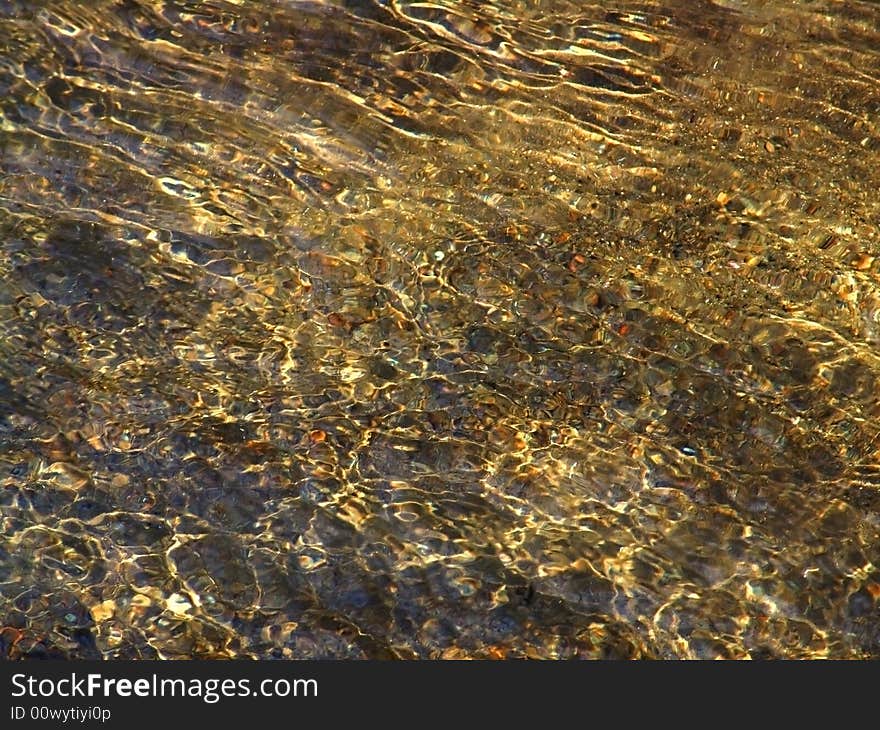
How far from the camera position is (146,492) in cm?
323

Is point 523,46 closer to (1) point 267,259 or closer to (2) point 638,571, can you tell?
(1) point 267,259

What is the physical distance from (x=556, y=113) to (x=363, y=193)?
0.90 metres

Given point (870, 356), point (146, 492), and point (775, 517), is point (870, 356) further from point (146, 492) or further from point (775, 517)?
point (146, 492)

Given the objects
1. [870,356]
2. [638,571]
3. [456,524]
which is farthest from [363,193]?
[870,356]

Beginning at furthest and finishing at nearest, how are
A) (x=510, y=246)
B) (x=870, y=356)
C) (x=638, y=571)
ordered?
(x=510, y=246)
(x=870, y=356)
(x=638, y=571)

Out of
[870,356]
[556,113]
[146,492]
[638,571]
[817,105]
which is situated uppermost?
[817,105]

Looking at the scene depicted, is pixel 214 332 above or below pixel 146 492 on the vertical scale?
above

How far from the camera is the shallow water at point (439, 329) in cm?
310

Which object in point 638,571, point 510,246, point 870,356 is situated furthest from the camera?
point 510,246

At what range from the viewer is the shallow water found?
3104 millimetres

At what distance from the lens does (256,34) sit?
A: 378 cm

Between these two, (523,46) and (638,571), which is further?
(523,46)

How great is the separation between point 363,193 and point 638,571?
6.07ft

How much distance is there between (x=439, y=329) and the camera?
3.47 m
